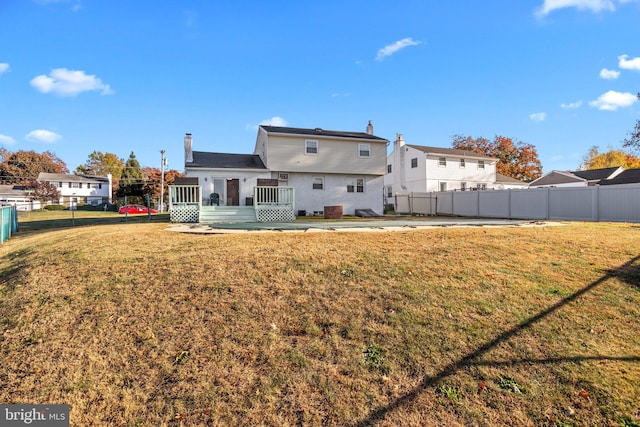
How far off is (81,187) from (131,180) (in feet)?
43.8

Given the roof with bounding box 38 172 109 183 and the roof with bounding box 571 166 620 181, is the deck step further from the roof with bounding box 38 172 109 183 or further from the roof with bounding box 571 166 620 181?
the roof with bounding box 38 172 109 183

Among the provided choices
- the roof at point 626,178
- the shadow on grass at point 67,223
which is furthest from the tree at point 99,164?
the roof at point 626,178

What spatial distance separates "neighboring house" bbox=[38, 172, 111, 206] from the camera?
54.1 meters

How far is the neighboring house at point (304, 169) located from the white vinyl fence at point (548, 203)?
5942mm

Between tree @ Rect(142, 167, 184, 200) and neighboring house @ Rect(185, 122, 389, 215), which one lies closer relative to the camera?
neighboring house @ Rect(185, 122, 389, 215)

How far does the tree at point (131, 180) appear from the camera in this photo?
4941 centimetres

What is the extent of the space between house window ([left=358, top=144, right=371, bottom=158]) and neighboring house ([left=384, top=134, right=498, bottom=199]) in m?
9.47

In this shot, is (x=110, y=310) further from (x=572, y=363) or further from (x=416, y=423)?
(x=572, y=363)

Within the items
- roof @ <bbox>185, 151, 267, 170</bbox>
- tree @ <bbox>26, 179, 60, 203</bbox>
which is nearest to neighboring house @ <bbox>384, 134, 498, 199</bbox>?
roof @ <bbox>185, 151, 267, 170</bbox>

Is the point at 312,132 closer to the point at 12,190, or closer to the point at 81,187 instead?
the point at 81,187

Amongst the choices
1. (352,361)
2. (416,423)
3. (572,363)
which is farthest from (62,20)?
(572,363)

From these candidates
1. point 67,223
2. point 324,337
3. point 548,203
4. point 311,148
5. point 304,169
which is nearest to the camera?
point 324,337

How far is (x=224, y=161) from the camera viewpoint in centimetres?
2008

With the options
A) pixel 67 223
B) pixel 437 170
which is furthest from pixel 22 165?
pixel 437 170
